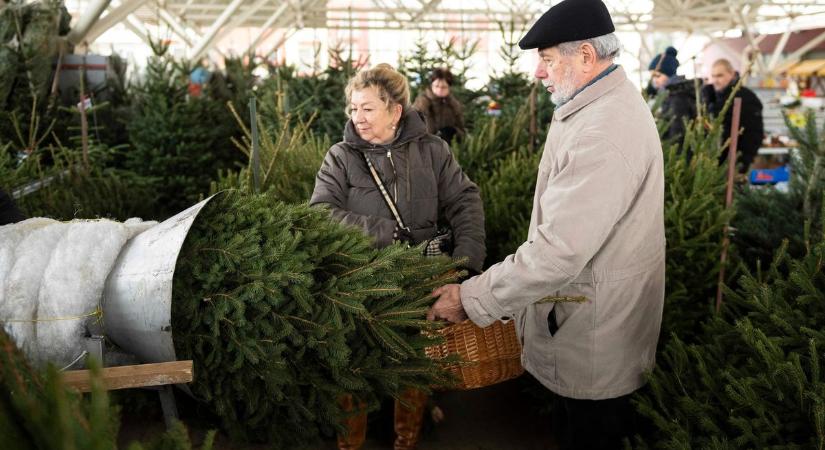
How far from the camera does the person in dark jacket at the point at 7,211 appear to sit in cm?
226

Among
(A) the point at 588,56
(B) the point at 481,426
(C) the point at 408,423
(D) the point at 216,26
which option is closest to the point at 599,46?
(A) the point at 588,56

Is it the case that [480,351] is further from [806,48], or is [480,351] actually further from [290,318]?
[806,48]

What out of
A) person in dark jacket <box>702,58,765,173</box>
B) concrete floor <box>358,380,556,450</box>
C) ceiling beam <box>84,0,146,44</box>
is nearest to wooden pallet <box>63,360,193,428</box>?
concrete floor <box>358,380,556,450</box>

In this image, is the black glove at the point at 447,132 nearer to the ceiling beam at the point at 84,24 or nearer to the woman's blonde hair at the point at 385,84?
the woman's blonde hair at the point at 385,84

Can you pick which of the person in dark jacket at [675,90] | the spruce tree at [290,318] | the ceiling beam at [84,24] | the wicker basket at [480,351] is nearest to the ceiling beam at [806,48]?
the person in dark jacket at [675,90]

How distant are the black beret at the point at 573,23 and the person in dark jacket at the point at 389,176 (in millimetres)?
994

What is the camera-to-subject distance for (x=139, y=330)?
4.96ft

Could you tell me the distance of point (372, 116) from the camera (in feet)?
9.18

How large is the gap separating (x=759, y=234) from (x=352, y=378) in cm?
213

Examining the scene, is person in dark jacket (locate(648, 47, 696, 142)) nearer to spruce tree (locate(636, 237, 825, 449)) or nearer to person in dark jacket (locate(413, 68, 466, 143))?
person in dark jacket (locate(413, 68, 466, 143))

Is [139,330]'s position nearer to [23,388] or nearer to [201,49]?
[23,388]

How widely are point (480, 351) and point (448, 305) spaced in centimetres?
23

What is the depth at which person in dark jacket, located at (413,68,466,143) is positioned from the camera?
613cm

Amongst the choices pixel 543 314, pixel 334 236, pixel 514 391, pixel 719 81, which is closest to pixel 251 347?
pixel 334 236
